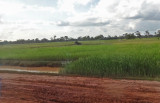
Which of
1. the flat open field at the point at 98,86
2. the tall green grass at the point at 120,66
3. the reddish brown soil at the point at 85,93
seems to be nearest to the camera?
the reddish brown soil at the point at 85,93

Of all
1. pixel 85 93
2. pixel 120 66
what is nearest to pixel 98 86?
pixel 85 93

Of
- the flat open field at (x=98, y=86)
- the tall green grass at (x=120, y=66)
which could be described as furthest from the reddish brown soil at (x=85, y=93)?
the tall green grass at (x=120, y=66)

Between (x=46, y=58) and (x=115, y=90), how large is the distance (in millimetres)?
12249

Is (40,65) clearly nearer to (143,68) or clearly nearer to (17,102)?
(143,68)

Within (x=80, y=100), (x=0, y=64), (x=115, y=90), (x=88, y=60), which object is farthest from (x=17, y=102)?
(x=0, y=64)

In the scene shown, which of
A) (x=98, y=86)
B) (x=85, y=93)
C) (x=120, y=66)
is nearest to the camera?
(x=85, y=93)

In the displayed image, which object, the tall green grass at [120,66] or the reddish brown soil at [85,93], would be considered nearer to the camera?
the reddish brown soil at [85,93]

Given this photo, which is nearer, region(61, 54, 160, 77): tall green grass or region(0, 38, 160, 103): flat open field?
region(0, 38, 160, 103): flat open field

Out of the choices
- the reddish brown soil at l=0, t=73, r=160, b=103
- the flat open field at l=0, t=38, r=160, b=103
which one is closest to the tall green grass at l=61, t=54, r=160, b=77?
the flat open field at l=0, t=38, r=160, b=103

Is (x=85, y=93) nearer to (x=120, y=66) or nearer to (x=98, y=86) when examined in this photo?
(x=98, y=86)

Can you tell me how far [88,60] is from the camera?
1140cm

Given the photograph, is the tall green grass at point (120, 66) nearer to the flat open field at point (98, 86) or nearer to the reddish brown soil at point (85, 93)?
the flat open field at point (98, 86)

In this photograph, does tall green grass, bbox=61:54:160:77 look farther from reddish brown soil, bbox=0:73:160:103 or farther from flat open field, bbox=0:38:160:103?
reddish brown soil, bbox=0:73:160:103

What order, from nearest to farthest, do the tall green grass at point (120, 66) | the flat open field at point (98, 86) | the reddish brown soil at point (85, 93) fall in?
the reddish brown soil at point (85, 93) → the flat open field at point (98, 86) → the tall green grass at point (120, 66)
